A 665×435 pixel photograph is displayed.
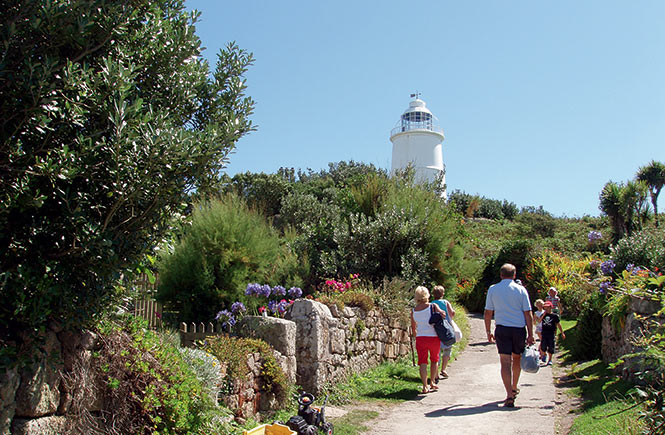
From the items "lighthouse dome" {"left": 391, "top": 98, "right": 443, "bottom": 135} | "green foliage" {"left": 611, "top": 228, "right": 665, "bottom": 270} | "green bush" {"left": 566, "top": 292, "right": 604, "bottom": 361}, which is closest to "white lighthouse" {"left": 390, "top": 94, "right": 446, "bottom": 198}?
"lighthouse dome" {"left": 391, "top": 98, "right": 443, "bottom": 135}

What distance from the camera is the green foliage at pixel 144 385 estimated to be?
4.00m

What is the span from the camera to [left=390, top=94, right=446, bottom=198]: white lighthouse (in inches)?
1516

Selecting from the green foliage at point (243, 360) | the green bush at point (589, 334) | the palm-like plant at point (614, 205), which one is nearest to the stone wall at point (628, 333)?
the green bush at point (589, 334)

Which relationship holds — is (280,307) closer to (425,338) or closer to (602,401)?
→ (425,338)

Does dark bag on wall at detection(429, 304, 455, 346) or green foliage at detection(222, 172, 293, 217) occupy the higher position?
green foliage at detection(222, 172, 293, 217)

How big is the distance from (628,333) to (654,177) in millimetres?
25478

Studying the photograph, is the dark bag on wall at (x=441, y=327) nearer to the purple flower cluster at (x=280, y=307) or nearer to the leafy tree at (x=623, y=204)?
the purple flower cluster at (x=280, y=307)

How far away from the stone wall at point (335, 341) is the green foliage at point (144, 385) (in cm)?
272

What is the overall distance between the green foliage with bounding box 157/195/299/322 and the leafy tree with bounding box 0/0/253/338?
646 centimetres

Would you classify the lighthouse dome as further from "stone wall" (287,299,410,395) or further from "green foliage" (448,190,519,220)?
"stone wall" (287,299,410,395)

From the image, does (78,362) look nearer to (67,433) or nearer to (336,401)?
(67,433)

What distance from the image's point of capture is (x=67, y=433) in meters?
3.65

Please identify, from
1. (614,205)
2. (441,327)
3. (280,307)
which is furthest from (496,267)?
(280,307)

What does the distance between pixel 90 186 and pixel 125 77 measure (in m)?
0.78
